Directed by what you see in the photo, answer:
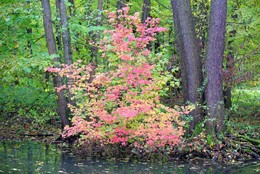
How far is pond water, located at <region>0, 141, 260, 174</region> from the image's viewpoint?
8.55 metres

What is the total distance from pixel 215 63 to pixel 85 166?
180 inches

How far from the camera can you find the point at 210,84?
35.7 ft

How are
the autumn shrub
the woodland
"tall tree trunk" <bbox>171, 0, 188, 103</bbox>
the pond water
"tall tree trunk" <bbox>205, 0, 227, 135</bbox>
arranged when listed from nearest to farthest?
the pond water < the autumn shrub < the woodland < "tall tree trunk" <bbox>205, 0, 227, 135</bbox> < "tall tree trunk" <bbox>171, 0, 188, 103</bbox>

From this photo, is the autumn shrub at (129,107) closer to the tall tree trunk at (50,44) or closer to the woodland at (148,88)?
the woodland at (148,88)

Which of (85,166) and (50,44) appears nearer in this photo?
Answer: (85,166)

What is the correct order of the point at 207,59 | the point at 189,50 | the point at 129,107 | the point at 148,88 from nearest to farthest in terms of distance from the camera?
the point at 129,107 < the point at 148,88 < the point at 207,59 < the point at 189,50

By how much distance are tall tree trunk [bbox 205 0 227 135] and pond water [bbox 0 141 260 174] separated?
1663 mm

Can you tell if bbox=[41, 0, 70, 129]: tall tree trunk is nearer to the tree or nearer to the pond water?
the pond water

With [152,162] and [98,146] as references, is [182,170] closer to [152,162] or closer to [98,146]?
[152,162]

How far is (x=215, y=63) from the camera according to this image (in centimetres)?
1092

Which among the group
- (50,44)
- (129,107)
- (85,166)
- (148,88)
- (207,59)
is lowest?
(85,166)

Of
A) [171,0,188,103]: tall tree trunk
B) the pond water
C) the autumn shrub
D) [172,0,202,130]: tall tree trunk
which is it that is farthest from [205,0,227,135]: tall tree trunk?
the pond water

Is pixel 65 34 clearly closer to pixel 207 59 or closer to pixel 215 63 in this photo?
pixel 207 59

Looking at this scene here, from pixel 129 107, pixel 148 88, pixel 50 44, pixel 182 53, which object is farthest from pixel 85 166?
pixel 50 44
